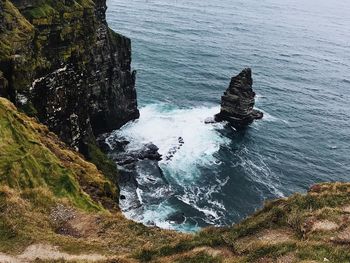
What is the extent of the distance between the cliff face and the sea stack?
118 feet

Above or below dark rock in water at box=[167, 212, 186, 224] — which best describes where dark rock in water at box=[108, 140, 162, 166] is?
above

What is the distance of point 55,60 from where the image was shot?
67.5m

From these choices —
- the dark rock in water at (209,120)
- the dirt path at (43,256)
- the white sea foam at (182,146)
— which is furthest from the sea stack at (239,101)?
the dirt path at (43,256)

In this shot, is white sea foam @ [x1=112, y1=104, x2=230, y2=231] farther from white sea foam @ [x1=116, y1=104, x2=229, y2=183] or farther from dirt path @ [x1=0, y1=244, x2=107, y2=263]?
dirt path @ [x1=0, y1=244, x2=107, y2=263]

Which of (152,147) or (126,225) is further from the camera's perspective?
(152,147)

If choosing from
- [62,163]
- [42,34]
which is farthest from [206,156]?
[62,163]

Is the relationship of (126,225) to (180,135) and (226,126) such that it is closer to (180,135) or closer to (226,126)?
(180,135)

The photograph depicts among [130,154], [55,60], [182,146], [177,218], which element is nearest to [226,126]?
[182,146]

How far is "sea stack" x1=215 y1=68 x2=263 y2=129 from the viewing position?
113812mm

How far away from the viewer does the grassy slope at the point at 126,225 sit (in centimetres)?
2592

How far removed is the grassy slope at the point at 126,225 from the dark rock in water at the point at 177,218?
3197 centimetres

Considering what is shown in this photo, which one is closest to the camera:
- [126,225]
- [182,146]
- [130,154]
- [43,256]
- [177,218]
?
[43,256]

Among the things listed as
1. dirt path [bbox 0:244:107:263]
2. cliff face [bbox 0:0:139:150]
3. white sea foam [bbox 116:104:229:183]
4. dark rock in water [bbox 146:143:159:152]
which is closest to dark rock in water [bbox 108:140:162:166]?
dark rock in water [bbox 146:143:159:152]

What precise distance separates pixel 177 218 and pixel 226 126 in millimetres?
42415
